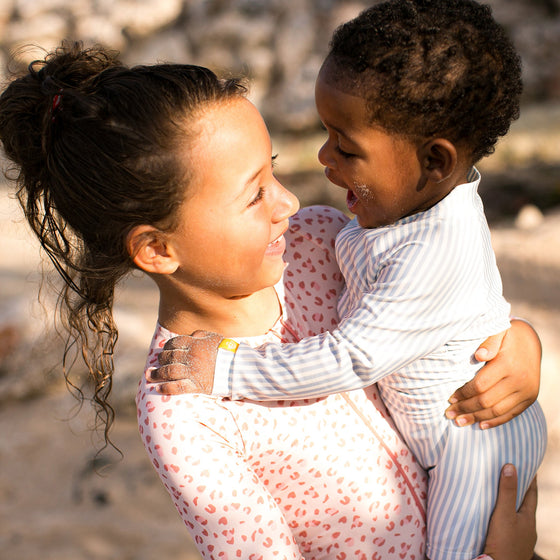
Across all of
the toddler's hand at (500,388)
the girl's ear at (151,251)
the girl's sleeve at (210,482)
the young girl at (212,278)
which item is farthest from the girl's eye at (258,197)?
the toddler's hand at (500,388)

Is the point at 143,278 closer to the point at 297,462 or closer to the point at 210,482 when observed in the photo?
the point at 297,462

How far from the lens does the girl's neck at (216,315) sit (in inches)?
66.1

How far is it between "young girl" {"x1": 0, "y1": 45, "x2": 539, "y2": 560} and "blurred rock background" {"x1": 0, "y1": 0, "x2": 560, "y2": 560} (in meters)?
0.37

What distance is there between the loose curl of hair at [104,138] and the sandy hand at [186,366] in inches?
9.5

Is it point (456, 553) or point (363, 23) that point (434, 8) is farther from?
point (456, 553)

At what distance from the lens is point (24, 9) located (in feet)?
30.5

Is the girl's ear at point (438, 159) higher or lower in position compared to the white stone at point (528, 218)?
higher

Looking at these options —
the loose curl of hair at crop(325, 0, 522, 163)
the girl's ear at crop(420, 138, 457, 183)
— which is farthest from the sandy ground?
the loose curl of hair at crop(325, 0, 522, 163)

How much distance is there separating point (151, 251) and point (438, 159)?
28.3 inches

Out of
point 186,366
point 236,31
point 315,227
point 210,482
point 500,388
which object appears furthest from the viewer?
point 236,31

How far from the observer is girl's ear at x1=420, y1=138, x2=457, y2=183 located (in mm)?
1625

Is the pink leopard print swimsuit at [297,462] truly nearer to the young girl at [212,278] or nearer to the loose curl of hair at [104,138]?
the young girl at [212,278]

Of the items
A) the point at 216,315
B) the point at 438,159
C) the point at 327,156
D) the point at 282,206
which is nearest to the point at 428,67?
the point at 438,159

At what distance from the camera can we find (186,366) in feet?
4.95
